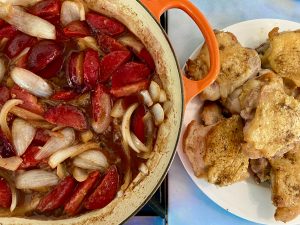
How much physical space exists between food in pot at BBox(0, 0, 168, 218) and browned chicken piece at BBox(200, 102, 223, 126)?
0.59 ft

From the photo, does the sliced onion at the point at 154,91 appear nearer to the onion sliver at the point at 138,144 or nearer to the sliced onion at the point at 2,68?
the onion sliver at the point at 138,144

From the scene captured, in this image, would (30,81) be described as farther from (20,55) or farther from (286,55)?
(286,55)

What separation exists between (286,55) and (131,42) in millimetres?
426

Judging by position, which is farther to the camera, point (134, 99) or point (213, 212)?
point (213, 212)

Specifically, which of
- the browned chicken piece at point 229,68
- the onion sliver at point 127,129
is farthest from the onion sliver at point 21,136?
the browned chicken piece at point 229,68

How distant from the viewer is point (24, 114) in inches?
44.9

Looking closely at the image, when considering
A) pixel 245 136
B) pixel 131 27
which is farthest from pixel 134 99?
pixel 245 136

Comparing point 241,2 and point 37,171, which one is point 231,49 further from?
point 37,171

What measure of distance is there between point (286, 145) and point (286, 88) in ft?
0.62

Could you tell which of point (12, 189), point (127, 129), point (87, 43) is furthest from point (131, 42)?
point (12, 189)

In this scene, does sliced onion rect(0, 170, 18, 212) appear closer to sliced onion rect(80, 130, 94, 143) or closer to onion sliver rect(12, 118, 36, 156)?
onion sliver rect(12, 118, 36, 156)

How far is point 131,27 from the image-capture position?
1.19 meters

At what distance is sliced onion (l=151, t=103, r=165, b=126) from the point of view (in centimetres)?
114

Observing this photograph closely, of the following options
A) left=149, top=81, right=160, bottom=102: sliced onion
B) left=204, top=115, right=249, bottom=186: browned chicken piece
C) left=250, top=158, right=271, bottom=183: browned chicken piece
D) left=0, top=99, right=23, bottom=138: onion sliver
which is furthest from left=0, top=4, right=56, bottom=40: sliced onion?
left=250, top=158, right=271, bottom=183: browned chicken piece
